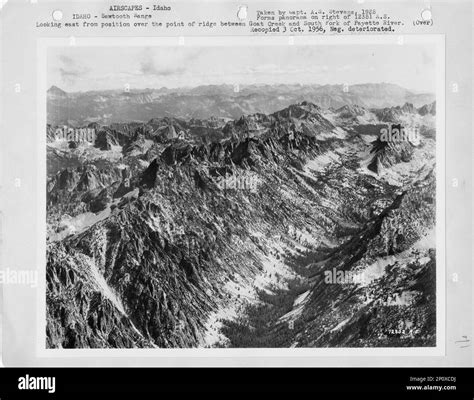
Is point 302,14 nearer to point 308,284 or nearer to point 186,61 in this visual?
point 186,61

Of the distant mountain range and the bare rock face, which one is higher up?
the distant mountain range

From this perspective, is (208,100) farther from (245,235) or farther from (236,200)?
(245,235)

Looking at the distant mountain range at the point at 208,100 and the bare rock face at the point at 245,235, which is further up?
the distant mountain range at the point at 208,100

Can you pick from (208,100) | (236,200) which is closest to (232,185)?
(236,200)
